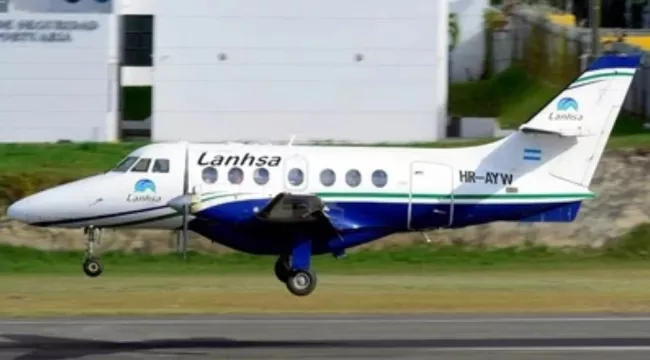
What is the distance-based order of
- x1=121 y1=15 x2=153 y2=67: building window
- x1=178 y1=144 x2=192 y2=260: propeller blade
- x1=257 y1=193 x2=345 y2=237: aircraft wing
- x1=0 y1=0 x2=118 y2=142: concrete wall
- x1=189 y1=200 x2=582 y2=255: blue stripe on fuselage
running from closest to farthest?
x1=257 y1=193 x2=345 y2=237: aircraft wing
x1=178 y1=144 x2=192 y2=260: propeller blade
x1=189 y1=200 x2=582 y2=255: blue stripe on fuselage
x1=0 y1=0 x2=118 y2=142: concrete wall
x1=121 y1=15 x2=153 y2=67: building window

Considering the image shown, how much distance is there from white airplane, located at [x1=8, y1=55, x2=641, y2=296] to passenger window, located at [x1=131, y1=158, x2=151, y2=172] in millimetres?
16

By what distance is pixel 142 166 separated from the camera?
25.7 meters

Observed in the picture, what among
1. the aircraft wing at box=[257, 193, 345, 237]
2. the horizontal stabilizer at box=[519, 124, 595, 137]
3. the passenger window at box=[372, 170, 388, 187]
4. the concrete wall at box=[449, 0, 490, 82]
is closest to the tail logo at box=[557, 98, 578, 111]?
the horizontal stabilizer at box=[519, 124, 595, 137]

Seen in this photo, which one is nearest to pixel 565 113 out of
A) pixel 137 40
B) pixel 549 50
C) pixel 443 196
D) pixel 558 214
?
pixel 558 214

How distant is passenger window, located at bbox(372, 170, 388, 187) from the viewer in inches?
1022

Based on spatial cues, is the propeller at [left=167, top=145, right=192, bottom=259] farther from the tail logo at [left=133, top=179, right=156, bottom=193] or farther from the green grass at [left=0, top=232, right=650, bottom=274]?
the green grass at [left=0, top=232, right=650, bottom=274]

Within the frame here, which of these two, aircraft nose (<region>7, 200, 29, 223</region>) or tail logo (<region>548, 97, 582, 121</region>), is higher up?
tail logo (<region>548, 97, 582, 121</region>)

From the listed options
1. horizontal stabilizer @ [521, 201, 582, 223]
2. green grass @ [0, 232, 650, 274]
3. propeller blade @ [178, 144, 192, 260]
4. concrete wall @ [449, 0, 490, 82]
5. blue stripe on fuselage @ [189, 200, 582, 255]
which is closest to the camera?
propeller blade @ [178, 144, 192, 260]

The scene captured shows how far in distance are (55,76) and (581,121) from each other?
24592 millimetres

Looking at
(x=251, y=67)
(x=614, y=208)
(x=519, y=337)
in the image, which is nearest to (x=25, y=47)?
(x=251, y=67)

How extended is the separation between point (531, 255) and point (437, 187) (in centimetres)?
1502

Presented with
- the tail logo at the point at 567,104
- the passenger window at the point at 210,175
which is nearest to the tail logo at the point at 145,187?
the passenger window at the point at 210,175

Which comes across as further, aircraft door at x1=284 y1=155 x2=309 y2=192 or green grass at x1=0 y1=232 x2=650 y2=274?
green grass at x1=0 y1=232 x2=650 y2=274

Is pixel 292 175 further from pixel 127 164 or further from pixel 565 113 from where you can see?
pixel 565 113
